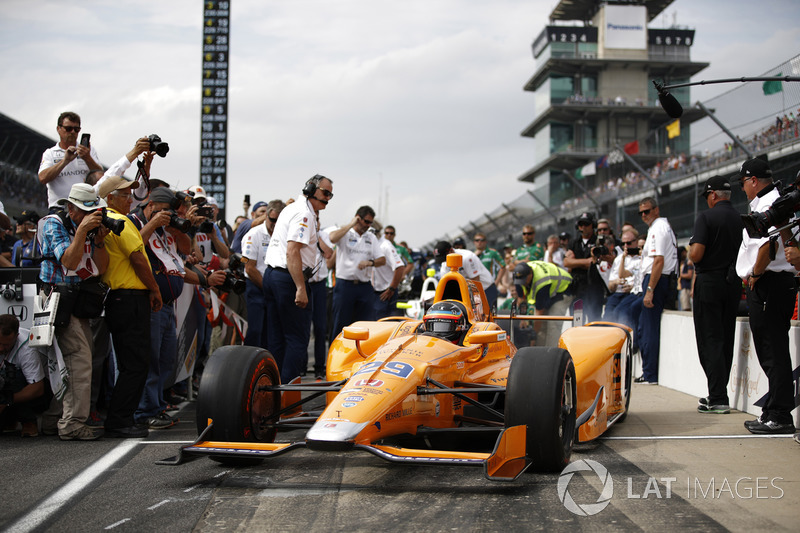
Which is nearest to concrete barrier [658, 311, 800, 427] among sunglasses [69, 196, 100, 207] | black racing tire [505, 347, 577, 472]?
black racing tire [505, 347, 577, 472]

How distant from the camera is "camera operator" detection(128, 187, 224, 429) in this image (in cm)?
699

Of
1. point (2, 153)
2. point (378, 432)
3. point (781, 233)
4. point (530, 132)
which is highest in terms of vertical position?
point (530, 132)

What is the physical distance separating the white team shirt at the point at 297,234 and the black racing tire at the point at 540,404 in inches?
130

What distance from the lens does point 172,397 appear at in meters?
8.32

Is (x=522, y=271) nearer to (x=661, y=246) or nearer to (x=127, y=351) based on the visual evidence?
(x=661, y=246)

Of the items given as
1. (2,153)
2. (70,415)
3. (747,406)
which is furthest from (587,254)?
(2,153)

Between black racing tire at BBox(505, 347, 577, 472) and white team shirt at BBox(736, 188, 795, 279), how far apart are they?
8.29 ft

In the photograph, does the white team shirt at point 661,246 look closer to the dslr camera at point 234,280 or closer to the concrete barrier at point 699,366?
the concrete barrier at point 699,366

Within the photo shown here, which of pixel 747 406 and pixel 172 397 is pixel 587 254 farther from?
pixel 172 397

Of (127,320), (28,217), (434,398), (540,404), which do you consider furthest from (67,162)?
(540,404)

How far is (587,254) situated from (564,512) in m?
7.46

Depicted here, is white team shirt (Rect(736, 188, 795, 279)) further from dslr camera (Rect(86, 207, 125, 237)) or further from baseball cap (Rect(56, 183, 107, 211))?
baseball cap (Rect(56, 183, 107, 211))

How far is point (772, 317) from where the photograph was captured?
6.51 meters

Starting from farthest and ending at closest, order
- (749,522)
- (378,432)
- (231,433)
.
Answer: (231,433) < (378,432) < (749,522)
